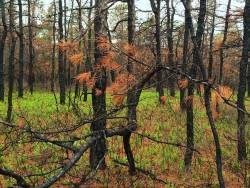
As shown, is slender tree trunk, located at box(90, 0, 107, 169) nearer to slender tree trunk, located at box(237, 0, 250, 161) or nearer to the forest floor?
the forest floor

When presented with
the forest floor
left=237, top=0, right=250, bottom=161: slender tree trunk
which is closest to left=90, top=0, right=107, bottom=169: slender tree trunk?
the forest floor

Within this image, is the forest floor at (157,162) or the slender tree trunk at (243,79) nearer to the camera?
the forest floor at (157,162)

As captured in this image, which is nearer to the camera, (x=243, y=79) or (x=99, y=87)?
(x=99, y=87)

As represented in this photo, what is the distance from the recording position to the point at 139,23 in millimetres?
16906

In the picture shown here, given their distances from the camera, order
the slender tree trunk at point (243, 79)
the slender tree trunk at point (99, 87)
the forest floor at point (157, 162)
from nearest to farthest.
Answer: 1. the forest floor at point (157, 162)
2. the slender tree trunk at point (99, 87)
3. the slender tree trunk at point (243, 79)

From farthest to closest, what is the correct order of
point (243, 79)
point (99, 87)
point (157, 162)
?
point (243, 79), point (157, 162), point (99, 87)

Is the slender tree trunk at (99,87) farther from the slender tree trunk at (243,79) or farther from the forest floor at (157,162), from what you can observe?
the slender tree trunk at (243,79)

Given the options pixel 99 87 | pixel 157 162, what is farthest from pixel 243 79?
pixel 99 87

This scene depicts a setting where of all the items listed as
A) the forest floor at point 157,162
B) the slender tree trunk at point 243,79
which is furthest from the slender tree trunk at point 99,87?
the slender tree trunk at point 243,79

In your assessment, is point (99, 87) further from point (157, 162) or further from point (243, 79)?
point (243, 79)

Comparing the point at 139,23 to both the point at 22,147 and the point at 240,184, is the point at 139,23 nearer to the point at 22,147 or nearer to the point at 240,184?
the point at 22,147

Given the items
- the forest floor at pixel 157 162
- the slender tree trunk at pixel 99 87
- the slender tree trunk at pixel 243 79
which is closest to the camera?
the forest floor at pixel 157 162

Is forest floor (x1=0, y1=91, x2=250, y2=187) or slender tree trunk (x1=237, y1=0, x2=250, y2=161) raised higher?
slender tree trunk (x1=237, y1=0, x2=250, y2=161)

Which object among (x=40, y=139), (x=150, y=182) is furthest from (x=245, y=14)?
(x=40, y=139)
